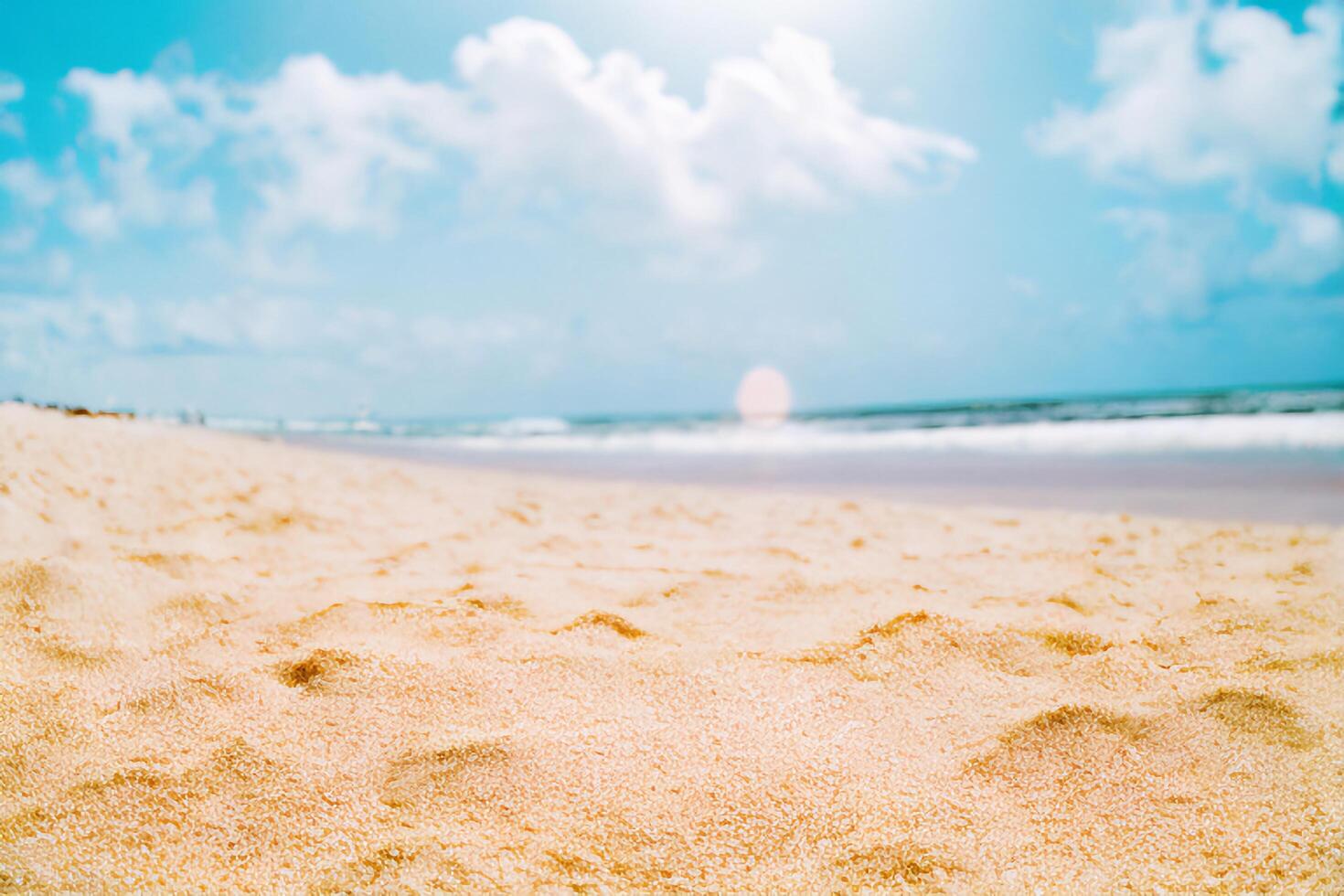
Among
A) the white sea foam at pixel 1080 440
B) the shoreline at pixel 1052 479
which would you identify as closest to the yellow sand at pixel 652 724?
the shoreline at pixel 1052 479

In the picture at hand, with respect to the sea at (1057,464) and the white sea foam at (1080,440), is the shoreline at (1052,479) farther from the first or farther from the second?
the white sea foam at (1080,440)

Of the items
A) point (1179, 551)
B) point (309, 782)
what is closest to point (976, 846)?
point (309, 782)

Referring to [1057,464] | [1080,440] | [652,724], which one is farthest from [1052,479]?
[652,724]

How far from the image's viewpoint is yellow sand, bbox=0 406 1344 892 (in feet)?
3.46

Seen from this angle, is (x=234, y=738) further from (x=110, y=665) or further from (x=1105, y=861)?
(x=1105, y=861)

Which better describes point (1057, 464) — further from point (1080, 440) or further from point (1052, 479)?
point (1080, 440)

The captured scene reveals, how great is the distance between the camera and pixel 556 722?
52.3 inches

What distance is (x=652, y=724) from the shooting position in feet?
4.36

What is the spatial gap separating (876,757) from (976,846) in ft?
0.69

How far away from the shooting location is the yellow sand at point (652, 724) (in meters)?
1.06

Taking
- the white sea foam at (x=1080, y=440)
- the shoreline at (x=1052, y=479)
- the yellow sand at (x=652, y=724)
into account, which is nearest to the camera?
the yellow sand at (x=652, y=724)

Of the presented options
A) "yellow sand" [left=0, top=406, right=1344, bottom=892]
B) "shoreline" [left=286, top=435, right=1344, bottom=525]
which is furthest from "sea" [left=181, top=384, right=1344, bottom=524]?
"yellow sand" [left=0, top=406, right=1344, bottom=892]

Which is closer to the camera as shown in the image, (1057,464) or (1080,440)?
(1057,464)

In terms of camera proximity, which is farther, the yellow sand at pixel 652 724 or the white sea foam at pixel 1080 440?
the white sea foam at pixel 1080 440
